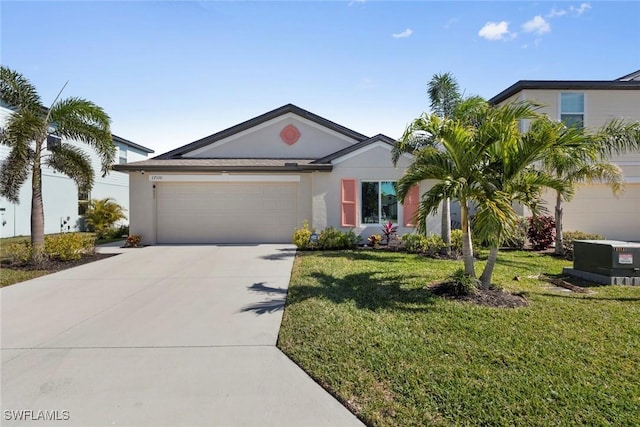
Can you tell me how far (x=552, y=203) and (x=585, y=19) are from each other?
269 inches

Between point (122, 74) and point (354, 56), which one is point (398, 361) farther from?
point (122, 74)

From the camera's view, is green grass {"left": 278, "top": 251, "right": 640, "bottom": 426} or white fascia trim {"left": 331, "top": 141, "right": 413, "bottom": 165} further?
white fascia trim {"left": 331, "top": 141, "right": 413, "bottom": 165}

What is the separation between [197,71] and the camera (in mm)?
11828

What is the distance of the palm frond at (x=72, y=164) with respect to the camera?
10.5 metres

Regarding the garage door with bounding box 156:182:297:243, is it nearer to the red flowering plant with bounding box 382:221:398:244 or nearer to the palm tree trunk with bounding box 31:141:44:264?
the red flowering plant with bounding box 382:221:398:244

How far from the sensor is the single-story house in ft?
43.2

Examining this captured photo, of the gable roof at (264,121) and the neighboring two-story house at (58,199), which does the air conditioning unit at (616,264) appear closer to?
the gable roof at (264,121)

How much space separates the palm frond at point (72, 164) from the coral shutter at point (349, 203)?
28.7ft

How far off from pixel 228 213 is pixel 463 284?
33.8 ft

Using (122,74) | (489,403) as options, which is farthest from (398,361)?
(122,74)

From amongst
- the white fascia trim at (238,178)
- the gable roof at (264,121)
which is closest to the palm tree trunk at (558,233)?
the gable roof at (264,121)

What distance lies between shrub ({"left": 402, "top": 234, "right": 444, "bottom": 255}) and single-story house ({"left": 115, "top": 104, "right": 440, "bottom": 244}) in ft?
5.51

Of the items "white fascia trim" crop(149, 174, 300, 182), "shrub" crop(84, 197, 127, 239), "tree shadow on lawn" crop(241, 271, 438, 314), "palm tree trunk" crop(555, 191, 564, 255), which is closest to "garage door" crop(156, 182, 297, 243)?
"white fascia trim" crop(149, 174, 300, 182)

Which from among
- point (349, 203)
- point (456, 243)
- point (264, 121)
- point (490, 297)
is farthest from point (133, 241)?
point (490, 297)
